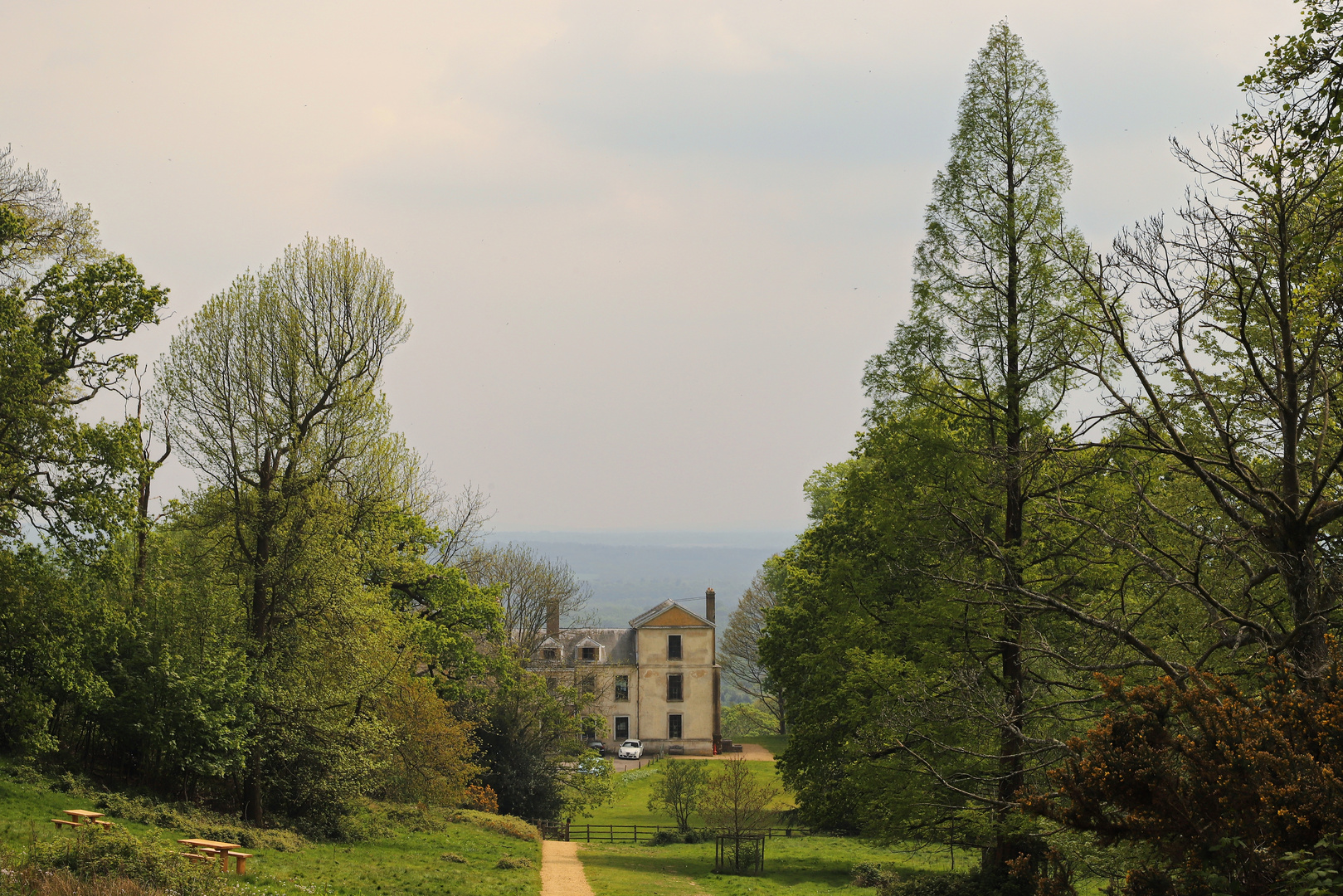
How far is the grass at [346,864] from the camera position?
56.6 feet

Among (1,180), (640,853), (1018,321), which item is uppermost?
(1,180)

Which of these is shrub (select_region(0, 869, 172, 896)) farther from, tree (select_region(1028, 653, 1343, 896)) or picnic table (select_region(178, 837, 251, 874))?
tree (select_region(1028, 653, 1343, 896))

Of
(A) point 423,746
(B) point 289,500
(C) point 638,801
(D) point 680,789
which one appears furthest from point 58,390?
(C) point 638,801

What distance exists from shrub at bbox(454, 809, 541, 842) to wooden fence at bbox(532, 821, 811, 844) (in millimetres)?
2926

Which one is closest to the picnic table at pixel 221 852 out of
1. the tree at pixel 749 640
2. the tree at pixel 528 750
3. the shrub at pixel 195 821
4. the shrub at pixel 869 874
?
the shrub at pixel 195 821

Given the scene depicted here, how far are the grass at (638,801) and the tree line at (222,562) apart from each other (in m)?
12.8

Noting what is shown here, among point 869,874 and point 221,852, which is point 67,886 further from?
point 869,874

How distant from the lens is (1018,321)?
56.2 ft

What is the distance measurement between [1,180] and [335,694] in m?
14.3

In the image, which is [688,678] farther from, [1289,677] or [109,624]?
[1289,677]

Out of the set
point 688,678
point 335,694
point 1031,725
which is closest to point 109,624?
point 335,694

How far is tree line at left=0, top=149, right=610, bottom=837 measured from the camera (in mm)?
19375

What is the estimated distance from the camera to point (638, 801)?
48875mm

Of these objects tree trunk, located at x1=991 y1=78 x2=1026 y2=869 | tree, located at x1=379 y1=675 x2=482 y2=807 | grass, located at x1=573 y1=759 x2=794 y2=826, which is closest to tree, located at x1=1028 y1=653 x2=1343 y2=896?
tree trunk, located at x1=991 y1=78 x2=1026 y2=869
